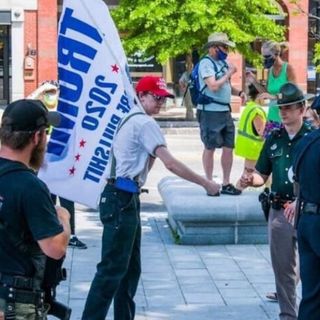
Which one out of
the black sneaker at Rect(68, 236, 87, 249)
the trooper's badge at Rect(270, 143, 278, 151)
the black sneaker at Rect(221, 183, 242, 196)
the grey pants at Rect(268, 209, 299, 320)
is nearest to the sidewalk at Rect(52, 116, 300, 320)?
the black sneaker at Rect(68, 236, 87, 249)

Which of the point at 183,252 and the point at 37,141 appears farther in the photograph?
the point at 183,252

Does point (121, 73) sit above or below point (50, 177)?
above

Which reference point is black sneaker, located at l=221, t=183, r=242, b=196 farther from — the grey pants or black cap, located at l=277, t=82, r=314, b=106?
black cap, located at l=277, t=82, r=314, b=106

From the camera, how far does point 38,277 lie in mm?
4473

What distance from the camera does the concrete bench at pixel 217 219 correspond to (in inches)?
407

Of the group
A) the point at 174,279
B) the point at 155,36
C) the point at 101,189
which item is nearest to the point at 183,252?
the point at 174,279

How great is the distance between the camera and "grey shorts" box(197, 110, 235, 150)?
11.7 metres

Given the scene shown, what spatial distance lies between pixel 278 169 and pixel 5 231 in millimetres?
3126

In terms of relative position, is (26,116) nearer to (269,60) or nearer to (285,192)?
(285,192)

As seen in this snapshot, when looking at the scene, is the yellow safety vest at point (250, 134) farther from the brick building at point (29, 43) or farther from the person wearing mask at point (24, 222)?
the brick building at point (29, 43)

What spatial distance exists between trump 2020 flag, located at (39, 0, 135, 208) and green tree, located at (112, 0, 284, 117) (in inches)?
873

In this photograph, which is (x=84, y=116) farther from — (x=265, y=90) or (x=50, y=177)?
(x=265, y=90)

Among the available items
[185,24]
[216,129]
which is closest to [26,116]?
[216,129]

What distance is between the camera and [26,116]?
14.7ft
